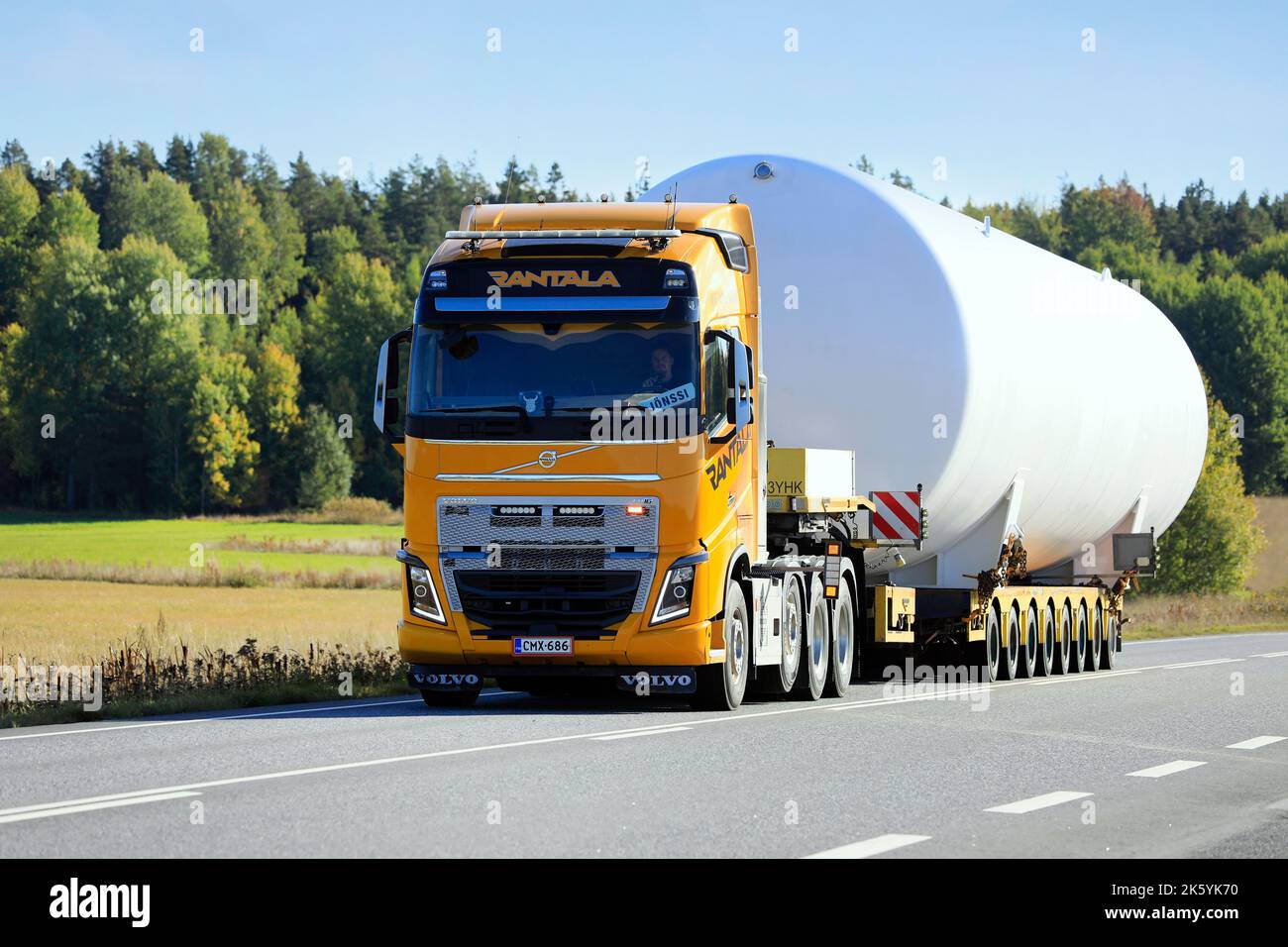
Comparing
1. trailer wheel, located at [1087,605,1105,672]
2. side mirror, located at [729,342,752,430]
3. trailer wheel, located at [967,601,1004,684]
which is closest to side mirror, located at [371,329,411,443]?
side mirror, located at [729,342,752,430]

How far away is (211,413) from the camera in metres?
101

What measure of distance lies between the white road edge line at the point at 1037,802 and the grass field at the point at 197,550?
137 feet

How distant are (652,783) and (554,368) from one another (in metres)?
5.21

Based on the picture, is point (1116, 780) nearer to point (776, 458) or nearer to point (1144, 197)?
point (776, 458)

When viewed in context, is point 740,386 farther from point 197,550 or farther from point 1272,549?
point 1272,549

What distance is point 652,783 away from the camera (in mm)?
10023

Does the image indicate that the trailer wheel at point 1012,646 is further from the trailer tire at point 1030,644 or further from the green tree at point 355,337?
the green tree at point 355,337

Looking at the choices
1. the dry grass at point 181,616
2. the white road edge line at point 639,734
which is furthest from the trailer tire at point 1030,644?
the white road edge line at point 639,734

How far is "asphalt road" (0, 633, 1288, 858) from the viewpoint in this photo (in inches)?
317

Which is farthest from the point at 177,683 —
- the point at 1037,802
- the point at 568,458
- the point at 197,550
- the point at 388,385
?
the point at 197,550

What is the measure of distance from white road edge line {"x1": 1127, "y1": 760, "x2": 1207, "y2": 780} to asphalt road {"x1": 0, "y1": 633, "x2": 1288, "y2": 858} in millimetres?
28

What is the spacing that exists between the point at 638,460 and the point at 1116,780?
5.02 meters

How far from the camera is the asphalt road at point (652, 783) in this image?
8055mm
